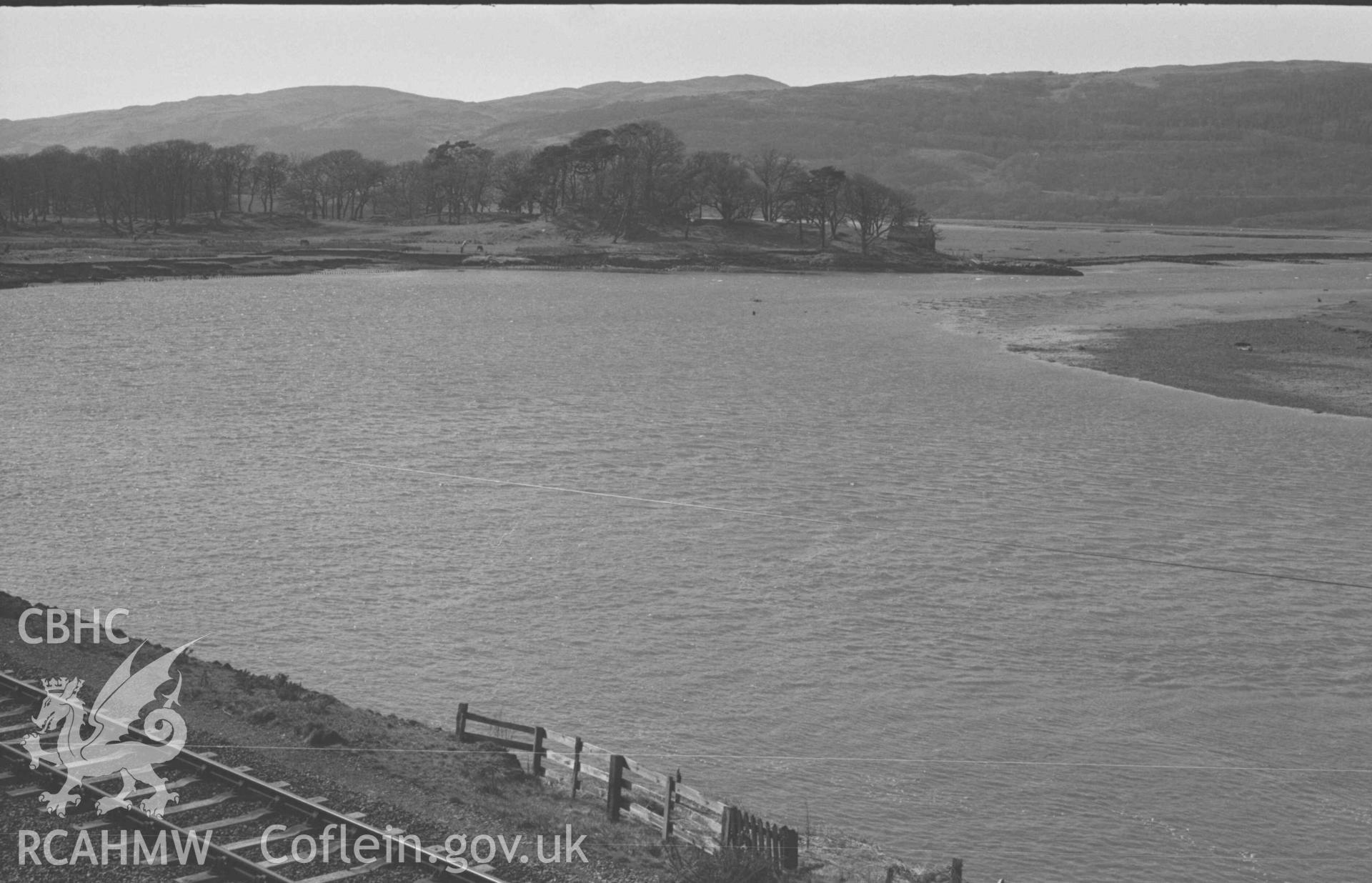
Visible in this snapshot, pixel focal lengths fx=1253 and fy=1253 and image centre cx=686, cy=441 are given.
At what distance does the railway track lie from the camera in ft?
32.2

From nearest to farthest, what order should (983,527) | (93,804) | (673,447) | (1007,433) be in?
1. (93,804)
2. (983,527)
3. (673,447)
4. (1007,433)

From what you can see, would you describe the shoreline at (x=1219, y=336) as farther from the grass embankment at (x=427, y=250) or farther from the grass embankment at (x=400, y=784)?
the grass embankment at (x=400, y=784)

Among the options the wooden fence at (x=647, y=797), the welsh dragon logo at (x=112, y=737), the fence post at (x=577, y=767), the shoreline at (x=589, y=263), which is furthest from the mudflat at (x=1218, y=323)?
the welsh dragon logo at (x=112, y=737)

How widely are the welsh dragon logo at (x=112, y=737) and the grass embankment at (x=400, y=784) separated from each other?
7.7 inches

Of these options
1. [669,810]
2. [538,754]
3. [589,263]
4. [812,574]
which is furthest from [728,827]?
[589,263]

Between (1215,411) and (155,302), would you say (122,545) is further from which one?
(155,302)

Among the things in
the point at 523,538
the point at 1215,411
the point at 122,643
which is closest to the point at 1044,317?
the point at 1215,411

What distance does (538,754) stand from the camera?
12906 millimetres

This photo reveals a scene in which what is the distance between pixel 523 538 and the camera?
23656 mm

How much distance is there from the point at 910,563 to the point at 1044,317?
4678cm

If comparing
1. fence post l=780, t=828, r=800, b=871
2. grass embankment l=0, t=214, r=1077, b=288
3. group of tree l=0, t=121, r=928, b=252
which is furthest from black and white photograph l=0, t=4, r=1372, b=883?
group of tree l=0, t=121, r=928, b=252

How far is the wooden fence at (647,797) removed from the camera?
10.9 meters

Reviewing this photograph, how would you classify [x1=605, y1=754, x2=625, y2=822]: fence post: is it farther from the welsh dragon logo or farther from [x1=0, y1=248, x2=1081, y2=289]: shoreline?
[x1=0, y1=248, x2=1081, y2=289]: shoreline

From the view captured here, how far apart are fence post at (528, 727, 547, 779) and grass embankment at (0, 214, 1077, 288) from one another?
7684cm
